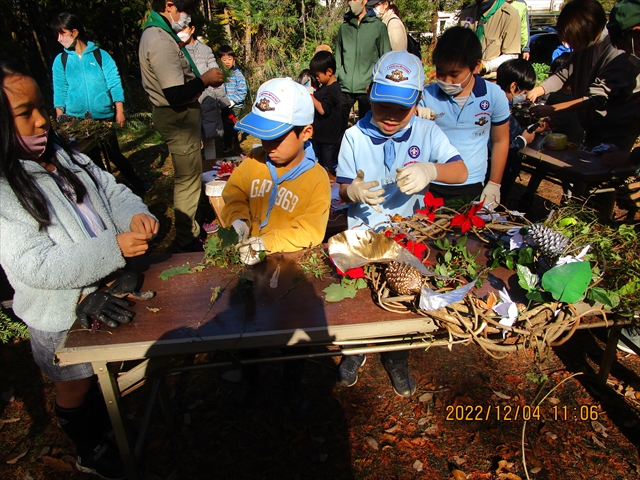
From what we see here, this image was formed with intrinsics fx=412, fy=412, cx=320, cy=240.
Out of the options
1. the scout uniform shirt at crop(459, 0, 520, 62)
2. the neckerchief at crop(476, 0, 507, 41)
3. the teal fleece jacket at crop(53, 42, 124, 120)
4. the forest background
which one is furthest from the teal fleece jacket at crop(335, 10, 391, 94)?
the forest background

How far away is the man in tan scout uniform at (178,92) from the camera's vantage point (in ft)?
11.7

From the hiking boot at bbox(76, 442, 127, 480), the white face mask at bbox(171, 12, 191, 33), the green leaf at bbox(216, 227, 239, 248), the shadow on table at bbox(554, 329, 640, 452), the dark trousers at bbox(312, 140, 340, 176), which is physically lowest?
the shadow on table at bbox(554, 329, 640, 452)

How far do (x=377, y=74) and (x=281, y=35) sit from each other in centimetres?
1243

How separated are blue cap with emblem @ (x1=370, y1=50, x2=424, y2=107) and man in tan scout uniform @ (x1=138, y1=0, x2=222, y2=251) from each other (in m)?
2.24

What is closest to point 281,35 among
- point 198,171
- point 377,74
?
point 198,171

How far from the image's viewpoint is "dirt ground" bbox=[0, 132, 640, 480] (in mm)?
2312

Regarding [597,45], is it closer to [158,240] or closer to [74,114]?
[158,240]

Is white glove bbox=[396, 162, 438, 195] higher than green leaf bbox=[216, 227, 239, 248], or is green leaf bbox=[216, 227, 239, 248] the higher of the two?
white glove bbox=[396, 162, 438, 195]

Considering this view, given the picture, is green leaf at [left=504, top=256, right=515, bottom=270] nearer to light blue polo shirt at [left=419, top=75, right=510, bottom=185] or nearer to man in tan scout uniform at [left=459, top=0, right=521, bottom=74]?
light blue polo shirt at [left=419, top=75, right=510, bottom=185]

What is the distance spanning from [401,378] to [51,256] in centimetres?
217

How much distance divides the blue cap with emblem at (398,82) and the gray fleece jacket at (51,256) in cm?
142

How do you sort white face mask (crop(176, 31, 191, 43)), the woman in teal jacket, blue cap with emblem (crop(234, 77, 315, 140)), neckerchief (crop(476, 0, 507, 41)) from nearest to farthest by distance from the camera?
1. blue cap with emblem (crop(234, 77, 315, 140))
2. white face mask (crop(176, 31, 191, 43))
3. the woman in teal jacket
4. neckerchief (crop(476, 0, 507, 41))

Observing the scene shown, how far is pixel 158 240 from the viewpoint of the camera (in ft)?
15.5
